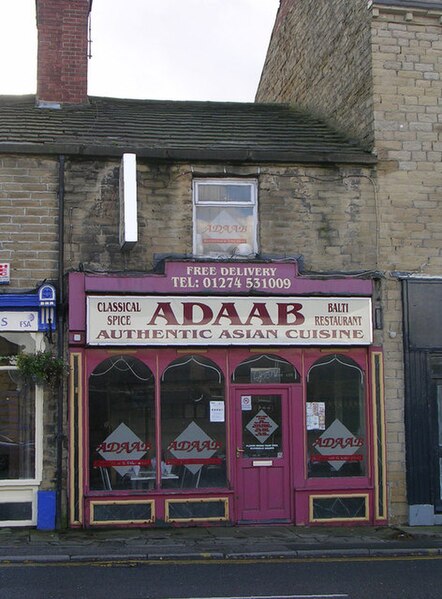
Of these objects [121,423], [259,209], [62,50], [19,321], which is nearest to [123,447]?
[121,423]

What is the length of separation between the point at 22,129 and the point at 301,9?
7524 millimetres

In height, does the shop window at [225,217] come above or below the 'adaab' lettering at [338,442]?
above

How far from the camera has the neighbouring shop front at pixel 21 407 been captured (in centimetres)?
1181

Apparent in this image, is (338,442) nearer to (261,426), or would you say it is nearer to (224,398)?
(261,426)

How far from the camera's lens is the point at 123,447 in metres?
12.2

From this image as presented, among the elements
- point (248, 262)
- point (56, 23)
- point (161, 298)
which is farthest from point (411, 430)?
point (56, 23)

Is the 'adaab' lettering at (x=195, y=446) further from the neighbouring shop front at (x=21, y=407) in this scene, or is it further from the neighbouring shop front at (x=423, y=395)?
the neighbouring shop front at (x=423, y=395)

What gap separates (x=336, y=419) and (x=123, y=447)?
3.39 metres

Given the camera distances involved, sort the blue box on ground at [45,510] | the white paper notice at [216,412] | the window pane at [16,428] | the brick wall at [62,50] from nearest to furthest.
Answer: the blue box on ground at [45,510], the window pane at [16,428], the white paper notice at [216,412], the brick wall at [62,50]

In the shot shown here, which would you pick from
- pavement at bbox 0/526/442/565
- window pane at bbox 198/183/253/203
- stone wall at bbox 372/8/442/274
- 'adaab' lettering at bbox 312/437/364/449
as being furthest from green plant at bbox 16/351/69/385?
stone wall at bbox 372/8/442/274

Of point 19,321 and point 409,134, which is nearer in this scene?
point 19,321

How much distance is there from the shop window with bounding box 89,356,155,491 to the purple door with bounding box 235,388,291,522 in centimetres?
139

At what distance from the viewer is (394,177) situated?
42.8 ft

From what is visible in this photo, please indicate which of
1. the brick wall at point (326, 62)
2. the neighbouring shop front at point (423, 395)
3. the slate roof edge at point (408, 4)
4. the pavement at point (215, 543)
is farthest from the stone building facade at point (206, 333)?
the slate roof edge at point (408, 4)
